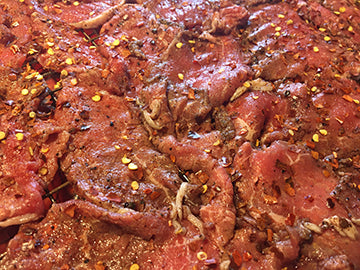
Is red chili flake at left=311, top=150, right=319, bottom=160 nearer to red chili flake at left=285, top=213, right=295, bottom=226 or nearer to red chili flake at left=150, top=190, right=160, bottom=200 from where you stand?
red chili flake at left=285, top=213, right=295, bottom=226

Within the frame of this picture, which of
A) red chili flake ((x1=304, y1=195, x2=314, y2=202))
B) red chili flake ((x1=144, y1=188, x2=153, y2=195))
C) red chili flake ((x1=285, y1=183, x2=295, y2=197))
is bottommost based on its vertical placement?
red chili flake ((x1=304, y1=195, x2=314, y2=202))

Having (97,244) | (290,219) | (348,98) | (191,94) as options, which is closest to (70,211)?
(97,244)

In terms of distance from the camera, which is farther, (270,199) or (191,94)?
(191,94)

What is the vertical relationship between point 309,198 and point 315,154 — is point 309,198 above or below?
below

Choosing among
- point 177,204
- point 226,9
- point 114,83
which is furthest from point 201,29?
point 177,204

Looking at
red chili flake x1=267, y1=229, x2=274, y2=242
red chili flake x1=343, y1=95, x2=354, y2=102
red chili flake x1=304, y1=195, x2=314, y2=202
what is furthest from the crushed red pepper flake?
red chili flake x1=343, y1=95, x2=354, y2=102

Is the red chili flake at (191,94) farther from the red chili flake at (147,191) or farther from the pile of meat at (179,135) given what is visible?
the red chili flake at (147,191)

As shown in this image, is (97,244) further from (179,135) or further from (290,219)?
(290,219)

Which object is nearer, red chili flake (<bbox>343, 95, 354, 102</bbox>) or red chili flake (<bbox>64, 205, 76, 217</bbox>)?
red chili flake (<bbox>64, 205, 76, 217</bbox>)
